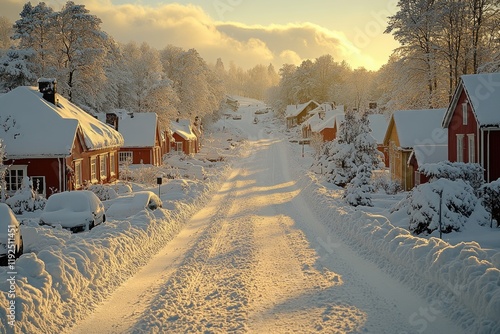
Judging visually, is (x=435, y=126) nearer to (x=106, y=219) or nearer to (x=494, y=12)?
(x=494, y=12)

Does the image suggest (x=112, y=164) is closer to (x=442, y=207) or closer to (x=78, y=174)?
(x=78, y=174)

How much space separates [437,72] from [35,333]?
3361 centimetres

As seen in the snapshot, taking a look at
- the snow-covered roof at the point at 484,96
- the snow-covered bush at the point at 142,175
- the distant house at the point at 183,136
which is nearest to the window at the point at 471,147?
the snow-covered roof at the point at 484,96

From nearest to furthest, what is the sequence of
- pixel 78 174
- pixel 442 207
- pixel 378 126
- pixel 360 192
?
pixel 442 207 → pixel 360 192 → pixel 78 174 → pixel 378 126

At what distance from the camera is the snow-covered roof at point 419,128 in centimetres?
3050

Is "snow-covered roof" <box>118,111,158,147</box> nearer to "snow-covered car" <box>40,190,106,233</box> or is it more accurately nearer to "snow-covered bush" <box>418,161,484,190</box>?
"snow-covered car" <box>40,190,106,233</box>

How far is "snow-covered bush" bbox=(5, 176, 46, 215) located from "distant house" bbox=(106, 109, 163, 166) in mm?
21625

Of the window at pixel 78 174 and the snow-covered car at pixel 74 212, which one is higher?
the window at pixel 78 174

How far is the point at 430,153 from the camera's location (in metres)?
27.4

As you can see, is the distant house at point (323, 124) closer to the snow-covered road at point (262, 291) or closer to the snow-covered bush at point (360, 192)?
the snow-covered bush at point (360, 192)

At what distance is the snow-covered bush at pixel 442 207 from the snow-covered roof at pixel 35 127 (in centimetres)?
1761

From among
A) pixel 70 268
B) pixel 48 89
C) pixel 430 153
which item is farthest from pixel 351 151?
pixel 70 268

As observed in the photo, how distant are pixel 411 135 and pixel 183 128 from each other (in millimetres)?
36288

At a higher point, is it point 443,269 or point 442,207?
point 442,207
